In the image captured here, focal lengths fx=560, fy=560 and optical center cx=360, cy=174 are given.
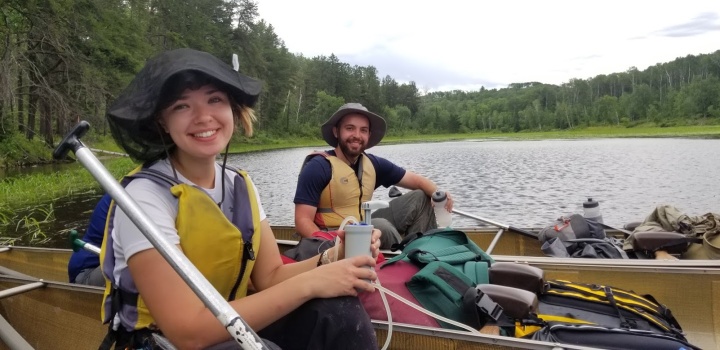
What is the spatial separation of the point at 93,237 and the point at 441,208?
2908mm

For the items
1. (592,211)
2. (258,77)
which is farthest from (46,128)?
(258,77)

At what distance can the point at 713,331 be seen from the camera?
3.34 m

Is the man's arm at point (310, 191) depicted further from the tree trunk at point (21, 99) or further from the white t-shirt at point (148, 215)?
the tree trunk at point (21, 99)

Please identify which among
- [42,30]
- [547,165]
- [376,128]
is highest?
[42,30]

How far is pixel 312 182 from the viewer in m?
4.86

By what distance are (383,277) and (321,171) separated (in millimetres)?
2056

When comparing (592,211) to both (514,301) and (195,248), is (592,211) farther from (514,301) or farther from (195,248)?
(195,248)

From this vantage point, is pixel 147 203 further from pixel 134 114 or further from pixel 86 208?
pixel 86 208

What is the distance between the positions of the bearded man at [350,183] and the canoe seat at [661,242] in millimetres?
1596

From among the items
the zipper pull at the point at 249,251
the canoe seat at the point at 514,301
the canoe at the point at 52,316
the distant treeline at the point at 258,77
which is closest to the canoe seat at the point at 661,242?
the canoe at the point at 52,316

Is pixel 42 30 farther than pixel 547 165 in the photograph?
No

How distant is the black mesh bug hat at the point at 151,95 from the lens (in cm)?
183

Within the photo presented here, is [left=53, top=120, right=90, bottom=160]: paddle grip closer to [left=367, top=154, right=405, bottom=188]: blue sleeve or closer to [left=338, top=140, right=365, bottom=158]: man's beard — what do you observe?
[left=338, top=140, right=365, bottom=158]: man's beard

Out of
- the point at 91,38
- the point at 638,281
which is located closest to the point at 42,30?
the point at 91,38
